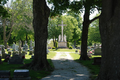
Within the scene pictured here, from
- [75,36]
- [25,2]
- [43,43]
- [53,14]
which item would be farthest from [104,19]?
[75,36]

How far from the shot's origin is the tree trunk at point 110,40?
605cm

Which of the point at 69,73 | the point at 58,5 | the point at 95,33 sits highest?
the point at 58,5

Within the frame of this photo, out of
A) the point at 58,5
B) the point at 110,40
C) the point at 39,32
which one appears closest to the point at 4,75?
the point at 110,40

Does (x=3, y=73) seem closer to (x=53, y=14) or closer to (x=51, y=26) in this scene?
(x=53, y=14)

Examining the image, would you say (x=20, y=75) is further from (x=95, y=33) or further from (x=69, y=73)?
(x=95, y=33)

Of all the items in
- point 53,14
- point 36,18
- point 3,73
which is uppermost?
point 53,14

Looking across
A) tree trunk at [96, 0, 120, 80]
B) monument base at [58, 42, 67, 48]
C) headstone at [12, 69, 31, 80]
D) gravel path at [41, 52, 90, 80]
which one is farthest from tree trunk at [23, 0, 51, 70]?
monument base at [58, 42, 67, 48]

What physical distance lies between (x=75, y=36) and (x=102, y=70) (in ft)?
184

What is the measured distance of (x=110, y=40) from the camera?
624 cm

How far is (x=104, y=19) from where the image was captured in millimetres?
6566

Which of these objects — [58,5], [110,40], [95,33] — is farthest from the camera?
[95,33]

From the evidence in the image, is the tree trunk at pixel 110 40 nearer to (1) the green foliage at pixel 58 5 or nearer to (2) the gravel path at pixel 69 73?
(2) the gravel path at pixel 69 73

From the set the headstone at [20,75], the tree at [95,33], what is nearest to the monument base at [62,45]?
the tree at [95,33]

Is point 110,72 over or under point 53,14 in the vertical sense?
under
